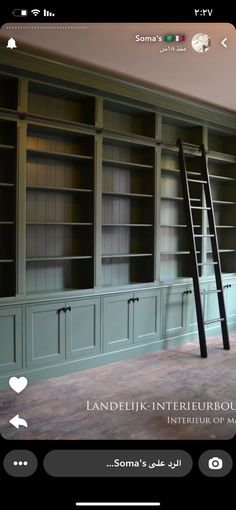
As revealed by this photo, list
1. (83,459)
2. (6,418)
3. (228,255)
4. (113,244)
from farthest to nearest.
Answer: (228,255)
(113,244)
(6,418)
(83,459)

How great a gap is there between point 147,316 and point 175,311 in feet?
1.22

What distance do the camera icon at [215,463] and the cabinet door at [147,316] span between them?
2.88m

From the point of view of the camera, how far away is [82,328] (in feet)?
10.5

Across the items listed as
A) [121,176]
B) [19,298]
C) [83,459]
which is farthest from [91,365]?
[83,459]

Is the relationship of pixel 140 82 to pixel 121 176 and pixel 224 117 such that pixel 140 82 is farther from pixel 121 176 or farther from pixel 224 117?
pixel 224 117

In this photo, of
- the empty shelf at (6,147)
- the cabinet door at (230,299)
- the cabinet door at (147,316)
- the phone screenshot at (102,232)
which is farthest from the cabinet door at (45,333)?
the cabinet door at (230,299)

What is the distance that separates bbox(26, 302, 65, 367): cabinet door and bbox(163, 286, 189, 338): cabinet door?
3.77 ft

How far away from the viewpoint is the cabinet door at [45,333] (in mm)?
2891

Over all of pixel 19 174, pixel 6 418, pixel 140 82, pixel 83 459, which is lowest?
pixel 6 418

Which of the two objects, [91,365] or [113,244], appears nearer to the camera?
[91,365]

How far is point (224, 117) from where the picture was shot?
166 inches

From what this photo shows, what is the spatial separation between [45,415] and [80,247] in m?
1.53
